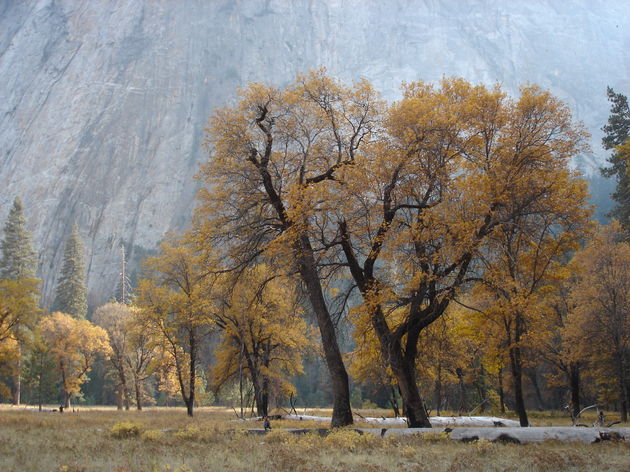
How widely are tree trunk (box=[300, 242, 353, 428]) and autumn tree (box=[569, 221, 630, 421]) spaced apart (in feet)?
48.2

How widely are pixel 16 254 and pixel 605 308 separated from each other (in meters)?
60.2

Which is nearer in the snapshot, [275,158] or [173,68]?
[275,158]

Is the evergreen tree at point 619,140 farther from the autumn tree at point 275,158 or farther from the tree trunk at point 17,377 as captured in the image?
the tree trunk at point 17,377

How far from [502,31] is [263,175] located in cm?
14831

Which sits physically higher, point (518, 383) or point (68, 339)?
point (68, 339)

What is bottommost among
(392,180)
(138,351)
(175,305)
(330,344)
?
(330,344)

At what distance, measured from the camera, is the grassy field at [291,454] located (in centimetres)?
845

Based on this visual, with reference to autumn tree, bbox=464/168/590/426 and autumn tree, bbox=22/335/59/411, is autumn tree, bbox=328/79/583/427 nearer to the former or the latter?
autumn tree, bbox=464/168/590/426

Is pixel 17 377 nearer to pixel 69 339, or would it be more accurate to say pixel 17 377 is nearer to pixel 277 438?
pixel 69 339

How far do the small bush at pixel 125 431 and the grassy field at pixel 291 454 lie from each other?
90 mm

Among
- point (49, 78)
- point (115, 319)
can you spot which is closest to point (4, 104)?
point (49, 78)

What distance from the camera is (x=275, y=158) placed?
18.4 metres

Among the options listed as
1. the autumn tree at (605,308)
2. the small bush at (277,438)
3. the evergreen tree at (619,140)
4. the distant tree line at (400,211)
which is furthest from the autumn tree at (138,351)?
the evergreen tree at (619,140)

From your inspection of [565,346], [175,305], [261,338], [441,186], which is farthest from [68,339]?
[441,186]
